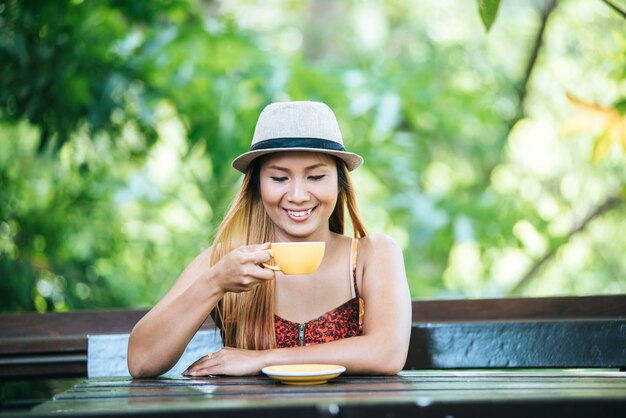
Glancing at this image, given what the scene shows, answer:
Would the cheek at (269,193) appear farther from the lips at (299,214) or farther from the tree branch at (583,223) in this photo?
the tree branch at (583,223)

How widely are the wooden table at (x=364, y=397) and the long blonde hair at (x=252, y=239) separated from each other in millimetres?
396

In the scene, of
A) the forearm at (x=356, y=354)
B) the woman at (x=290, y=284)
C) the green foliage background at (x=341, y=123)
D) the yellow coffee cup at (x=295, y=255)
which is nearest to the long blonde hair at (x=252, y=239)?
the woman at (x=290, y=284)

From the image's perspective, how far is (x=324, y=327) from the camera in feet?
8.66

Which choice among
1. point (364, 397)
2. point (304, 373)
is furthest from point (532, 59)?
point (364, 397)

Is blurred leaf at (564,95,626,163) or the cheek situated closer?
the cheek

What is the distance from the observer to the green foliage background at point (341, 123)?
4.50 meters

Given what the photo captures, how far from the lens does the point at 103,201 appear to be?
568 cm

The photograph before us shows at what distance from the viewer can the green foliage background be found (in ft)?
14.8

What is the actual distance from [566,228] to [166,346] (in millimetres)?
6336

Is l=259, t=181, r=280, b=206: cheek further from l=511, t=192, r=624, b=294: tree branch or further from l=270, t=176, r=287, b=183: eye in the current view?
l=511, t=192, r=624, b=294: tree branch

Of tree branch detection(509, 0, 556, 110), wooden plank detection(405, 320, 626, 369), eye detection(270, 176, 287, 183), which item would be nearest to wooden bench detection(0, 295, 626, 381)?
wooden plank detection(405, 320, 626, 369)

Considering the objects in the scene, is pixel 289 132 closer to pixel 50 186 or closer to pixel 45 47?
pixel 45 47

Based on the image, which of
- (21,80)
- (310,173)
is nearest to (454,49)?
(21,80)

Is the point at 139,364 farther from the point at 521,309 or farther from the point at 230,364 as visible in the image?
the point at 521,309
